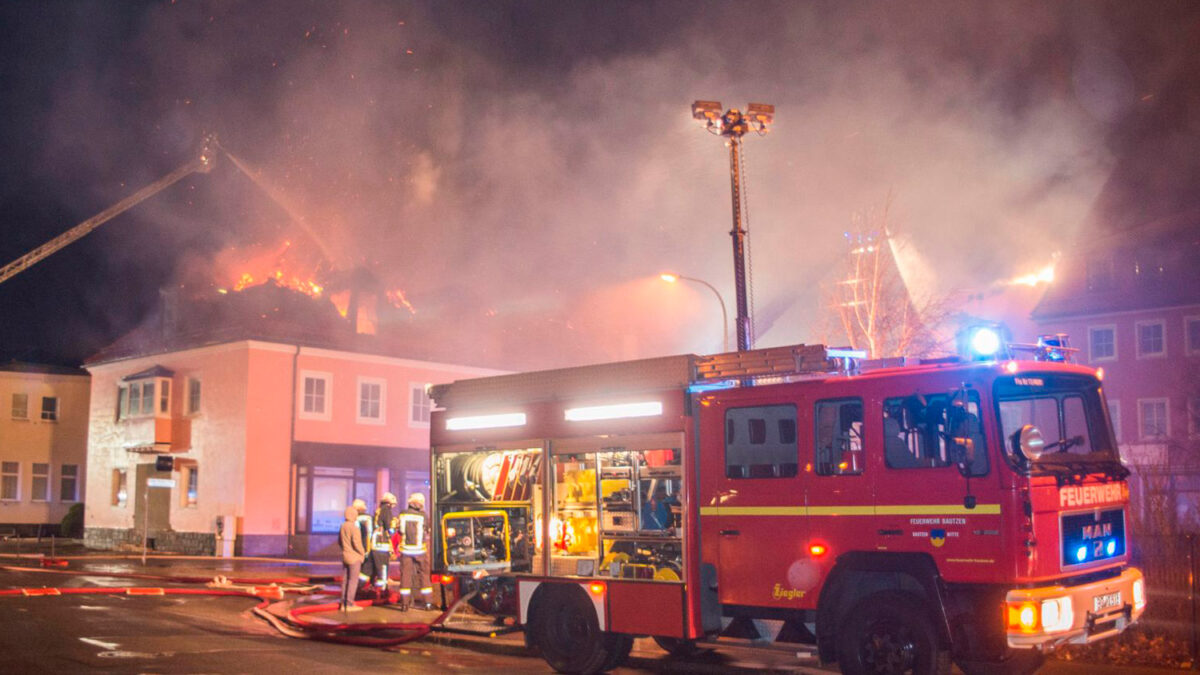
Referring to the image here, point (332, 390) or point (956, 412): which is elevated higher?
point (332, 390)

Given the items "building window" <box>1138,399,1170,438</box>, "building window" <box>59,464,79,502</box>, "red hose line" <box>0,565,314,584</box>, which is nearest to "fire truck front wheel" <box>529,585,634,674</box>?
"red hose line" <box>0,565,314,584</box>

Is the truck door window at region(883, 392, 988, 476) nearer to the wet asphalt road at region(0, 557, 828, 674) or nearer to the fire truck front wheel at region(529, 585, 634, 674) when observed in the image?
the wet asphalt road at region(0, 557, 828, 674)

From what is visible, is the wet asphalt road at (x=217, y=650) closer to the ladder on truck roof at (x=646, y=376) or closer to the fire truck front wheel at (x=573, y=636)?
the fire truck front wheel at (x=573, y=636)

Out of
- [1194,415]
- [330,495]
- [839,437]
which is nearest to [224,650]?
[839,437]

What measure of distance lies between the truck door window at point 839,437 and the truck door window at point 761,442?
0.26 metres

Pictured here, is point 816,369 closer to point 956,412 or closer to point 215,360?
point 956,412

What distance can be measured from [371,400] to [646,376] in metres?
26.5

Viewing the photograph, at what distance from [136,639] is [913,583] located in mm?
8688

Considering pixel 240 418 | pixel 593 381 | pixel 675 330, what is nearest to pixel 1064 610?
pixel 593 381

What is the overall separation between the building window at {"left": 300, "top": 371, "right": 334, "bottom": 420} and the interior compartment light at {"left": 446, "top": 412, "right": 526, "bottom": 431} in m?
22.7

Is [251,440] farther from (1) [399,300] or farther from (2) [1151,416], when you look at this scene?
(2) [1151,416]

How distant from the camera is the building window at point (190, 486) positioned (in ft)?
110

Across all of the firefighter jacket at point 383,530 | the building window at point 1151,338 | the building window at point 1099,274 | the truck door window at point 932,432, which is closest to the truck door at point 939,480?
the truck door window at point 932,432

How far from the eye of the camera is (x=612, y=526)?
1044 centimetres
